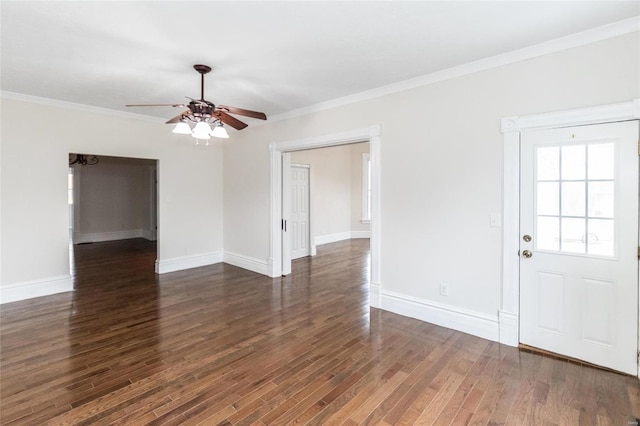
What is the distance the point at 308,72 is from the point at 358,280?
3.43 metres

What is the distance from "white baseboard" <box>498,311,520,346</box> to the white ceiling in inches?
101

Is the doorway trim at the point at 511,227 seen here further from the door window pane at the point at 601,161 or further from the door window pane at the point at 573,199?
the door window pane at the point at 601,161

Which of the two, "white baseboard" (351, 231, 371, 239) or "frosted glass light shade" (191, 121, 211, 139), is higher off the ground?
"frosted glass light shade" (191, 121, 211, 139)

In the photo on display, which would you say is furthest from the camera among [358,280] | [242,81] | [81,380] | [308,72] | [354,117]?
[358,280]

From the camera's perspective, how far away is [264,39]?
2.83m

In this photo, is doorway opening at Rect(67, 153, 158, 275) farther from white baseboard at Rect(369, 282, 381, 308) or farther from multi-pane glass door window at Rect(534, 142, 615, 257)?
multi-pane glass door window at Rect(534, 142, 615, 257)

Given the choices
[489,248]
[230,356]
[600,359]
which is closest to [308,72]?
[489,248]

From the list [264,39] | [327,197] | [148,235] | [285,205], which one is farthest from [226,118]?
[148,235]

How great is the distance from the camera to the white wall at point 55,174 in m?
4.45

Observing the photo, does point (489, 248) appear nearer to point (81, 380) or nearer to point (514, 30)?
point (514, 30)

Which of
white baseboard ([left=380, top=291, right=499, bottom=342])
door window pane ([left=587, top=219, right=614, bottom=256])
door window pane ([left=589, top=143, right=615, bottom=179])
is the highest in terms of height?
door window pane ([left=589, top=143, right=615, bottom=179])

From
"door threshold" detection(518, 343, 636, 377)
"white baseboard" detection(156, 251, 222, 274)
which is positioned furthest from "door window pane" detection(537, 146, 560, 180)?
"white baseboard" detection(156, 251, 222, 274)

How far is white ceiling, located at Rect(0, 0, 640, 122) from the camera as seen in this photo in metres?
2.39

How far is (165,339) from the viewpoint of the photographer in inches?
131
